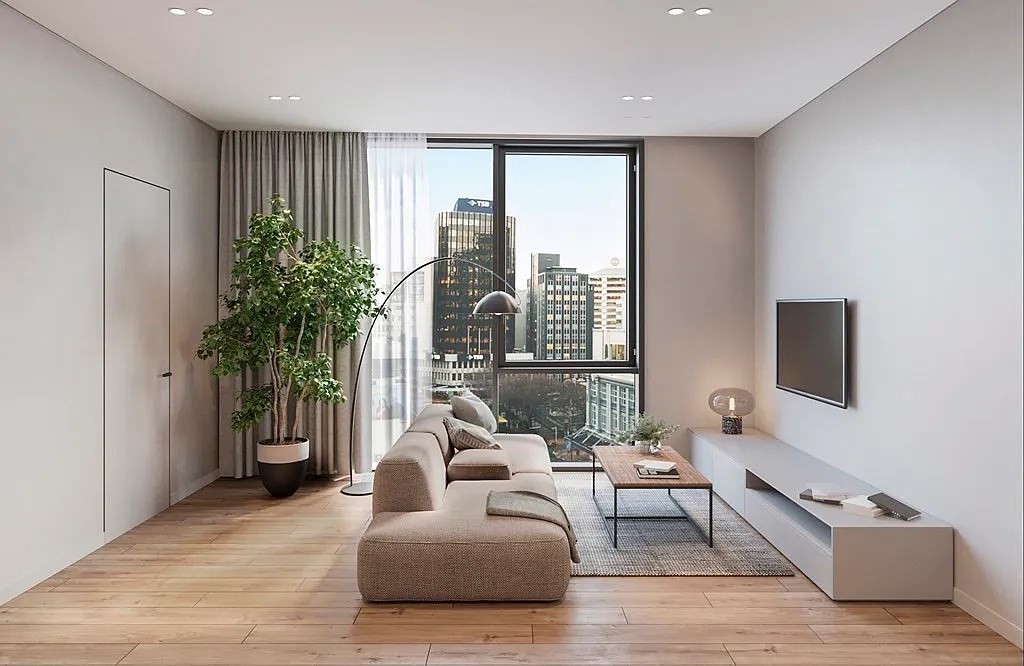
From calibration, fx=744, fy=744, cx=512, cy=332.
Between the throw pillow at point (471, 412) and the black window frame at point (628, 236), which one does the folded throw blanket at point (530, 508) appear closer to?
the throw pillow at point (471, 412)

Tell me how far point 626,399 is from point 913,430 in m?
2.69

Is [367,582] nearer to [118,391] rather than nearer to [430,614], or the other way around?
[430,614]

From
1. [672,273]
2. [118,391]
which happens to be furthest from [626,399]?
[118,391]

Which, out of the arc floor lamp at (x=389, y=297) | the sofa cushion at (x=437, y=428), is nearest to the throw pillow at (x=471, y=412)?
the sofa cushion at (x=437, y=428)

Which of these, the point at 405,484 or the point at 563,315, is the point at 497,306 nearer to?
the point at 563,315

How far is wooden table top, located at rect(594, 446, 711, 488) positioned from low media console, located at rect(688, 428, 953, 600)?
0.43 m

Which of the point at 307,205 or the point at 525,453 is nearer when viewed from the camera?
the point at 525,453

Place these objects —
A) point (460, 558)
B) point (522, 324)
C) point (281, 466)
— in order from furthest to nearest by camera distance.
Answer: point (522, 324) < point (281, 466) < point (460, 558)

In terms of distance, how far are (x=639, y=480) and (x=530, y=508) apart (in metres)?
0.86

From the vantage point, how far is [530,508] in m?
3.59

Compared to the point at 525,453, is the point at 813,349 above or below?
above

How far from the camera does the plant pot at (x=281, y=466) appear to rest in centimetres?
519

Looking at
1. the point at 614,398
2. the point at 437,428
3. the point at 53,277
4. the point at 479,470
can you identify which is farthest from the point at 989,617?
the point at 53,277

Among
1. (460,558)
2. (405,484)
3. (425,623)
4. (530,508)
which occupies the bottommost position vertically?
(425,623)
